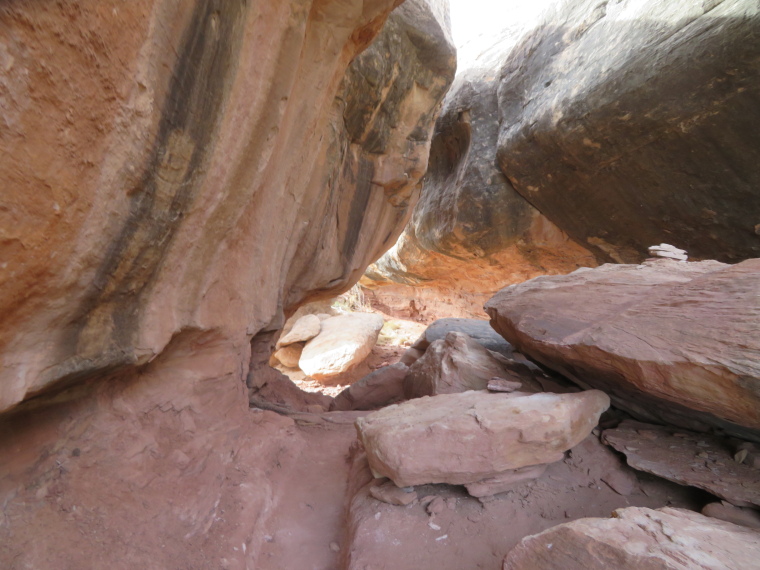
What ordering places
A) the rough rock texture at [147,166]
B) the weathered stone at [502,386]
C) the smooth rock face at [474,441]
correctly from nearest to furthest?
1. the rough rock texture at [147,166]
2. the smooth rock face at [474,441]
3. the weathered stone at [502,386]

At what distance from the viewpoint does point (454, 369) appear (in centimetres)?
418

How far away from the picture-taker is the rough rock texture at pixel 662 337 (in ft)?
6.53

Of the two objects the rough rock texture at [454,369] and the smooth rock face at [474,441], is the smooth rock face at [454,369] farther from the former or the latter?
the smooth rock face at [474,441]

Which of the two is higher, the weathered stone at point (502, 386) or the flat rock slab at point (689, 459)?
the weathered stone at point (502, 386)

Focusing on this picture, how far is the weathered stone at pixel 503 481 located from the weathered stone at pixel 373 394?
10.6 ft

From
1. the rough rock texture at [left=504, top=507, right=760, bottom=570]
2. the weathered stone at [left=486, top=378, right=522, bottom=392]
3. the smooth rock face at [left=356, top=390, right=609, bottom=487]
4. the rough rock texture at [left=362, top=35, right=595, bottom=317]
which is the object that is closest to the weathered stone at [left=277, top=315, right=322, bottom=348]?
the rough rock texture at [left=362, top=35, right=595, bottom=317]

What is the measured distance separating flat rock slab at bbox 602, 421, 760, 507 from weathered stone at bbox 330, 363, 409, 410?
334 cm

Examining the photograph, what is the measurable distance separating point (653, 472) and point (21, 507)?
3.34m

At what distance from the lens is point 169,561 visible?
72.7 inches

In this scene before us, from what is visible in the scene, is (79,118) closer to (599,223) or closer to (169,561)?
(169,561)

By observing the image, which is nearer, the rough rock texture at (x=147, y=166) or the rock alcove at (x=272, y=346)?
the rough rock texture at (x=147, y=166)

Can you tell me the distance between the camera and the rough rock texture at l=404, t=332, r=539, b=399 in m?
3.96

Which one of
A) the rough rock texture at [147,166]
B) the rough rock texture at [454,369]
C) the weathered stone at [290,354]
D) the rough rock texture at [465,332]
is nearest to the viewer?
the rough rock texture at [147,166]

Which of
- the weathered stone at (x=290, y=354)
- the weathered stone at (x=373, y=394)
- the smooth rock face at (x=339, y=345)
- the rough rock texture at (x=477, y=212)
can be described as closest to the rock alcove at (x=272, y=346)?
the weathered stone at (x=373, y=394)
